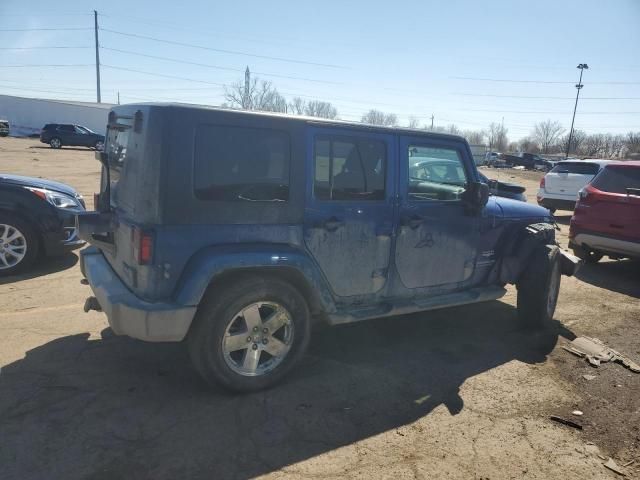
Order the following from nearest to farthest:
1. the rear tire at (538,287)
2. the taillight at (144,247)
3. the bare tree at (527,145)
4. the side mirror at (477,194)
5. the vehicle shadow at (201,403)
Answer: the vehicle shadow at (201,403), the taillight at (144,247), the side mirror at (477,194), the rear tire at (538,287), the bare tree at (527,145)

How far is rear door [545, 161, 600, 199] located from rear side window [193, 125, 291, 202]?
12105mm

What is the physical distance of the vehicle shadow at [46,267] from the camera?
5.54 m

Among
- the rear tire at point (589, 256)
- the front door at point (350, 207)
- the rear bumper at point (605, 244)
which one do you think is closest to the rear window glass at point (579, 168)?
the rear tire at point (589, 256)

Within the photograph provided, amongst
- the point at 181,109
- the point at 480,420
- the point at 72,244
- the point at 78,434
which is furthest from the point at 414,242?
the point at 72,244

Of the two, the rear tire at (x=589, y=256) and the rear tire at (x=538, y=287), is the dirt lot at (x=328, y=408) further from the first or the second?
the rear tire at (x=589, y=256)

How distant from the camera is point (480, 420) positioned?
10.6 ft

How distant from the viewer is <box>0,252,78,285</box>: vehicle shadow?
554 cm

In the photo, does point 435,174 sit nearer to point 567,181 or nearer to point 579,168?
point 567,181

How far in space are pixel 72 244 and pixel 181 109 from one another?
388 centimetres

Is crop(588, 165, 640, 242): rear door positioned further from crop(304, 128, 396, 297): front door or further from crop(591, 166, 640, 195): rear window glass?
crop(304, 128, 396, 297): front door

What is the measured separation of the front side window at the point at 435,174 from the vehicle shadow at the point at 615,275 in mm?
3841

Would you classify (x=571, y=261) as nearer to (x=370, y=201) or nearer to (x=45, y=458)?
(x=370, y=201)

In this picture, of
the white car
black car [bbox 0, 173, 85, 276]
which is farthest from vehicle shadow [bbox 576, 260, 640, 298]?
black car [bbox 0, 173, 85, 276]

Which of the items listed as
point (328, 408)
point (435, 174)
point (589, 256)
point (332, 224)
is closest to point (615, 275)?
point (589, 256)
